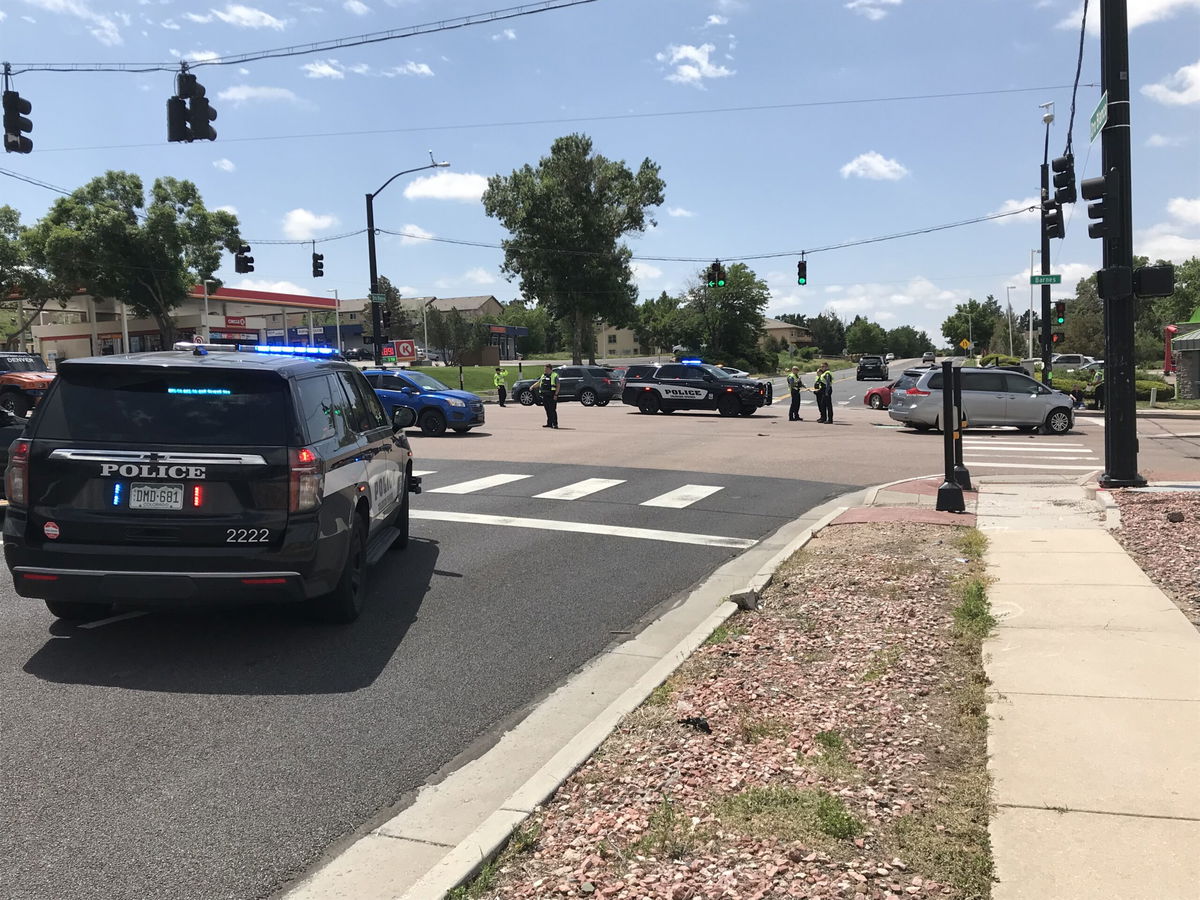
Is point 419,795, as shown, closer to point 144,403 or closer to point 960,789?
point 960,789

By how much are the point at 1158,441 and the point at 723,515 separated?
44.5 ft

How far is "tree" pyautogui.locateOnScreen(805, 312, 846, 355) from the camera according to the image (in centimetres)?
18800

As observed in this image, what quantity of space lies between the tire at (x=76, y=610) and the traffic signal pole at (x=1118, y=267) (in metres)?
11.1

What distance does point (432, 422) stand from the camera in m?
23.2

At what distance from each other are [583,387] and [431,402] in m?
18.8

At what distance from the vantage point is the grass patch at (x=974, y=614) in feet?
19.9

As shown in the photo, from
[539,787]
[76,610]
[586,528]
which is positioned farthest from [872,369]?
[539,787]

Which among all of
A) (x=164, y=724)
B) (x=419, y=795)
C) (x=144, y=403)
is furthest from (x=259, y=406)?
(x=419, y=795)

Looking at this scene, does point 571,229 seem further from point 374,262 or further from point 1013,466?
point 1013,466

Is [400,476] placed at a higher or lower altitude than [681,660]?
higher

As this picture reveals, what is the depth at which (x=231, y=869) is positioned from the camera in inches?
139

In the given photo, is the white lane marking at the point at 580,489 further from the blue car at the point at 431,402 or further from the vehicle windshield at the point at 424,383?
the vehicle windshield at the point at 424,383

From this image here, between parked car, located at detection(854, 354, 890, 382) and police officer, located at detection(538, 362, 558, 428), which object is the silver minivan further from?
parked car, located at detection(854, 354, 890, 382)

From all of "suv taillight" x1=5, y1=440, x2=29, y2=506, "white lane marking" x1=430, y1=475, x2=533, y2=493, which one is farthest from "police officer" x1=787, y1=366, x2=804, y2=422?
"suv taillight" x1=5, y1=440, x2=29, y2=506
